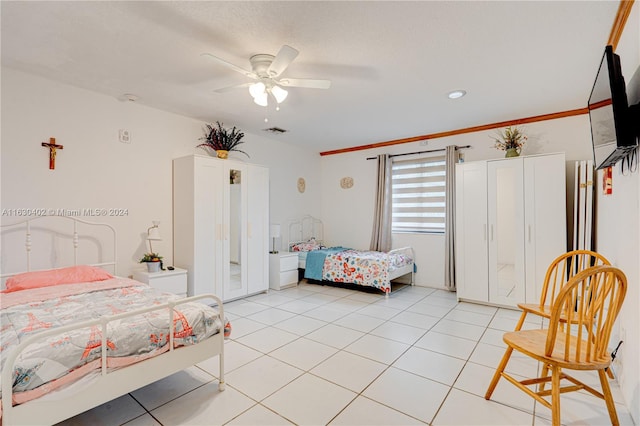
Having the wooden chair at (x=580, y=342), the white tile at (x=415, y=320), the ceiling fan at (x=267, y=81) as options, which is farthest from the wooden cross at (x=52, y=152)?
the wooden chair at (x=580, y=342)

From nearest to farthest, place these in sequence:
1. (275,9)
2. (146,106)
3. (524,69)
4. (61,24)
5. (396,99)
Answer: (275,9) < (61,24) < (524,69) < (396,99) < (146,106)

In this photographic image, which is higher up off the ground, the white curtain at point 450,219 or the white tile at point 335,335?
the white curtain at point 450,219

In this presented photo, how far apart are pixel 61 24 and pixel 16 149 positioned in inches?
57.3

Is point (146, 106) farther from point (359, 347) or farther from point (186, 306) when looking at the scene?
point (359, 347)

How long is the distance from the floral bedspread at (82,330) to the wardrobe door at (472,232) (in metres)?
3.41

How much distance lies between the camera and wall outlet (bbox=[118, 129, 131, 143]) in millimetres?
3600

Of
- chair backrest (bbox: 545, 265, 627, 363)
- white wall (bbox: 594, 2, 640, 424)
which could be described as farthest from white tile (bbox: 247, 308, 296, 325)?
white wall (bbox: 594, 2, 640, 424)

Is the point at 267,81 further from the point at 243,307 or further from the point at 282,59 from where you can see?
the point at 243,307

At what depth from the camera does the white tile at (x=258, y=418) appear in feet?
6.08

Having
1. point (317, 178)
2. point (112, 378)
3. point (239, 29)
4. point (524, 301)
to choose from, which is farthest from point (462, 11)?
point (317, 178)

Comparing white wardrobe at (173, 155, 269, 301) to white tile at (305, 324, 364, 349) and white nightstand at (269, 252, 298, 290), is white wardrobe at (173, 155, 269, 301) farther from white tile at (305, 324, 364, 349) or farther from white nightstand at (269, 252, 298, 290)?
white tile at (305, 324, 364, 349)

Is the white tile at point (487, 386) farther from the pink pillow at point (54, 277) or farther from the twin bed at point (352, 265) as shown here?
the pink pillow at point (54, 277)

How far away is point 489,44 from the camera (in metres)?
2.40

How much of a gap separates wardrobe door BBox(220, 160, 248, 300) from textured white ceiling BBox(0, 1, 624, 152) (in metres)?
0.97
